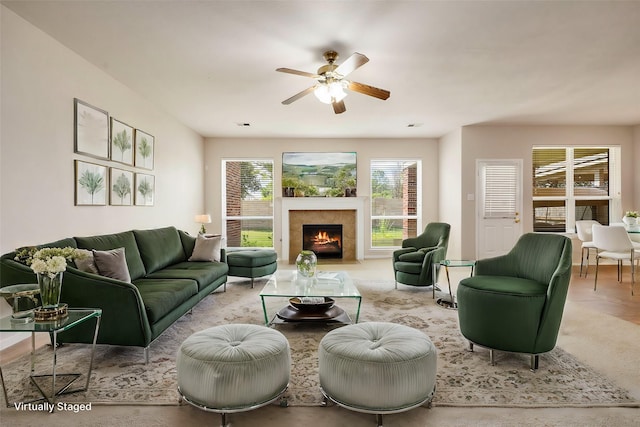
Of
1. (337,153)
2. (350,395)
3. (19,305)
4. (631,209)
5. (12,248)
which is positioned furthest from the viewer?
(337,153)

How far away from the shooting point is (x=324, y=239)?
787 cm

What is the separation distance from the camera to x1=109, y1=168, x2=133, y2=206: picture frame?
4238 mm

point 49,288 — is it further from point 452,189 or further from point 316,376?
point 452,189

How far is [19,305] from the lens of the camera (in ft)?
8.00

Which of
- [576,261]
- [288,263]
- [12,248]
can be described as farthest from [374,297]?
[576,261]

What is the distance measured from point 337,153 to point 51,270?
627 centimetres

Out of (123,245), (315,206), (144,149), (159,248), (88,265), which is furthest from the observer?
(315,206)

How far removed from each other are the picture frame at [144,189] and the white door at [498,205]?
575 centimetres

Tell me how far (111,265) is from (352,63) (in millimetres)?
2674

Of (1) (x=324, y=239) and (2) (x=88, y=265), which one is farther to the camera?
(1) (x=324, y=239)

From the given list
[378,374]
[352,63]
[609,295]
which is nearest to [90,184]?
[352,63]

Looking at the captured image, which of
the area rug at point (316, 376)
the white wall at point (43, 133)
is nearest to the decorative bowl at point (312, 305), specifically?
the area rug at point (316, 376)

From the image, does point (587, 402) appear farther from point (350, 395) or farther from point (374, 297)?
point (374, 297)

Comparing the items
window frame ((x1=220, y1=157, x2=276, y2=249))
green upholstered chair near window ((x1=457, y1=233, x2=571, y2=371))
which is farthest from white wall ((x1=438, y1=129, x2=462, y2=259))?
green upholstered chair near window ((x1=457, y1=233, x2=571, y2=371))
